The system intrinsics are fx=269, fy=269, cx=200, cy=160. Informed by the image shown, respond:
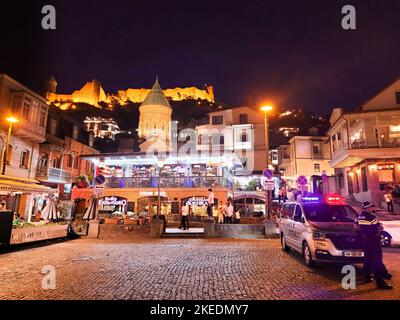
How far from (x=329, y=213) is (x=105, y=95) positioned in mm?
112242

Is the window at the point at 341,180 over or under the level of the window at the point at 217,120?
under

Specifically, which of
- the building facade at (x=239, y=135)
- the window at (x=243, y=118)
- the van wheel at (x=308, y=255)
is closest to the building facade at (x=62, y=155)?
the building facade at (x=239, y=135)

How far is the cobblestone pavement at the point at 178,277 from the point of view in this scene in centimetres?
586

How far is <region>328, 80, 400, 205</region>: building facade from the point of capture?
25.6m

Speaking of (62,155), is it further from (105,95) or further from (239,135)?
(105,95)

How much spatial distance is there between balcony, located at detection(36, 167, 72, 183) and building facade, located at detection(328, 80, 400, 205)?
3290 cm

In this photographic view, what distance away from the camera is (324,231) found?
7.95 metres

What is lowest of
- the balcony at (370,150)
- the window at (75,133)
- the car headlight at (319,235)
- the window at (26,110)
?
the car headlight at (319,235)

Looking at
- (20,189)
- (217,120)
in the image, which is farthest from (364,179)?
(20,189)

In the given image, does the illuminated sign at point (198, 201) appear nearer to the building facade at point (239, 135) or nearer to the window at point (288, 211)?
the building facade at point (239, 135)

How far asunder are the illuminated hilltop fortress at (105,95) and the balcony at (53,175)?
68969 millimetres

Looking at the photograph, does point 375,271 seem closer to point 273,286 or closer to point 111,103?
point 273,286

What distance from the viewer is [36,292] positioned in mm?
5949

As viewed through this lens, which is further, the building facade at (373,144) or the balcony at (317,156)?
the balcony at (317,156)
